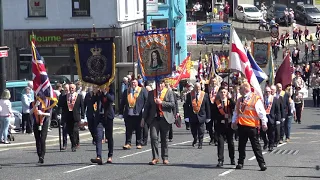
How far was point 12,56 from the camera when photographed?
39.2 m

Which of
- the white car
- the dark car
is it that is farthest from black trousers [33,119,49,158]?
the dark car

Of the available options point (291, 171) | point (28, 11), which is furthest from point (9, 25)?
point (291, 171)

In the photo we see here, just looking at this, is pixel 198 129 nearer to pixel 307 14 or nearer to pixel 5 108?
pixel 5 108

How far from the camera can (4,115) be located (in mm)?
23734

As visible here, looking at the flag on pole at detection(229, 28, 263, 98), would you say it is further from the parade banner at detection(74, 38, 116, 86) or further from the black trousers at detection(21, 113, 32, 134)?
the black trousers at detection(21, 113, 32, 134)

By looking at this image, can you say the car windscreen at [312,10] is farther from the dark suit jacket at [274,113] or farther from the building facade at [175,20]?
the dark suit jacket at [274,113]

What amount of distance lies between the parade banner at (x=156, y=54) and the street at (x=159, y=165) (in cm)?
190

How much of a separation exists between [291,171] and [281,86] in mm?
6480

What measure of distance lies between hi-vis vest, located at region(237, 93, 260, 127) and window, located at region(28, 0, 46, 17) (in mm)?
23413

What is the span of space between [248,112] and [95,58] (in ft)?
12.6

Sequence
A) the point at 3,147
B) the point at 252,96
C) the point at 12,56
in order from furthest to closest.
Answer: the point at 12,56 → the point at 3,147 → the point at 252,96

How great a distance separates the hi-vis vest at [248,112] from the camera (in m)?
17.4

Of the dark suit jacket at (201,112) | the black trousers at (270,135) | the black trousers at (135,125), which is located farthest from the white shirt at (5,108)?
the black trousers at (270,135)

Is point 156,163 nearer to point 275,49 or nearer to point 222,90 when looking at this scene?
point 222,90
